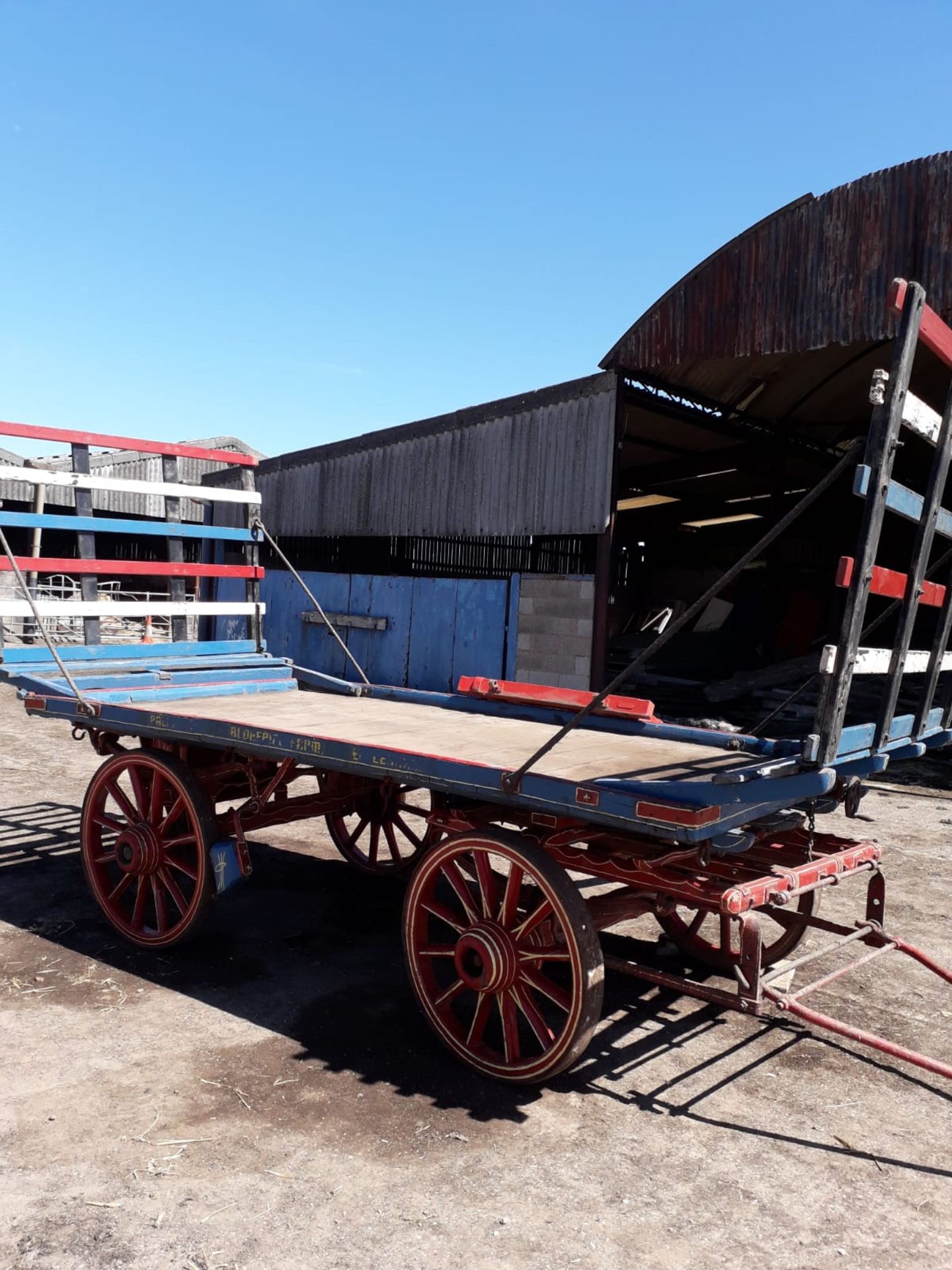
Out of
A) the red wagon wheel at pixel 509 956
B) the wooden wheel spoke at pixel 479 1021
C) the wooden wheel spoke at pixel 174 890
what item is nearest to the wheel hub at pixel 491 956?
the red wagon wheel at pixel 509 956

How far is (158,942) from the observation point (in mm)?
5055

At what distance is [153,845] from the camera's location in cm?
515

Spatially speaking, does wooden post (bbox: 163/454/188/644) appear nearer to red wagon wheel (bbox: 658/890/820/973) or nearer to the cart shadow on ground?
the cart shadow on ground

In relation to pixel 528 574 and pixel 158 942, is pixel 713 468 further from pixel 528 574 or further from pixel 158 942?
pixel 158 942

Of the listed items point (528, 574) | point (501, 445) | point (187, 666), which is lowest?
point (187, 666)

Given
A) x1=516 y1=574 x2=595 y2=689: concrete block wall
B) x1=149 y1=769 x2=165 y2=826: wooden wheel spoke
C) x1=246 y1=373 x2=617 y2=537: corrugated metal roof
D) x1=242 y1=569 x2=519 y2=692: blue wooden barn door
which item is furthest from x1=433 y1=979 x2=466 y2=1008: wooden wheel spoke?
x1=242 y1=569 x2=519 y2=692: blue wooden barn door

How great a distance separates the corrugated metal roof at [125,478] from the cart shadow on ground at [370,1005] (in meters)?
24.3

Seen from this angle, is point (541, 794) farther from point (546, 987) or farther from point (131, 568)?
point (131, 568)

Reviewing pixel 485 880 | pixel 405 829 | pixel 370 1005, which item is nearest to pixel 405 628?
pixel 405 829

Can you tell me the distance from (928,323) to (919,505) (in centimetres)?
74

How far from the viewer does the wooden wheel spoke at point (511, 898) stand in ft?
12.3

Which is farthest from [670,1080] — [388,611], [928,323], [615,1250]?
[388,611]

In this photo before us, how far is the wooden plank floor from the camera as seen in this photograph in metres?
3.98

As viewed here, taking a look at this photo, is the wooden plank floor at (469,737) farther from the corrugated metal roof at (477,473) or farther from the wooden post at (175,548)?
the corrugated metal roof at (477,473)
